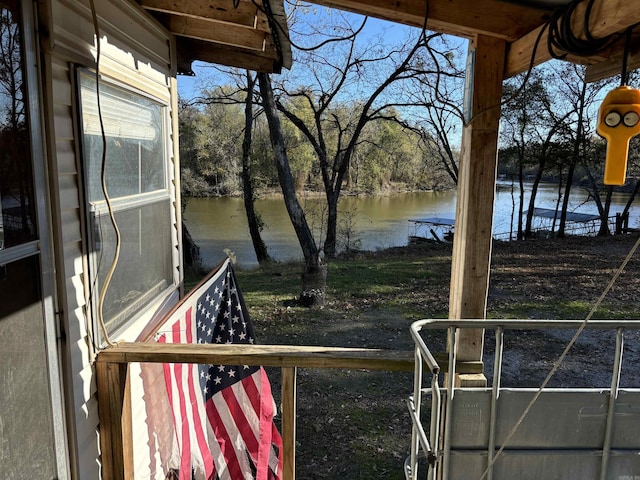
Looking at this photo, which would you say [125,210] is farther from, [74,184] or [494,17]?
[494,17]

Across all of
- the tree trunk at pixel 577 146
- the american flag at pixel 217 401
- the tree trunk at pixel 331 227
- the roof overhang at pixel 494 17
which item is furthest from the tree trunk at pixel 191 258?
the tree trunk at pixel 577 146

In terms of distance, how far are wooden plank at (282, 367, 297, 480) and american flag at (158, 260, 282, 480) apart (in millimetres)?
725

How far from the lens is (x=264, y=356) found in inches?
86.1

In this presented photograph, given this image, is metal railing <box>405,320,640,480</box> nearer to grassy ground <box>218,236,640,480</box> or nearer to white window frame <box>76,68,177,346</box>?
white window frame <box>76,68,177,346</box>

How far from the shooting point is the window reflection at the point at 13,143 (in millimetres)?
1484

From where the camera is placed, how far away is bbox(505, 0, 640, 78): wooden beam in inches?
56.9

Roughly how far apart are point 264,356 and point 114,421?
2.45 ft

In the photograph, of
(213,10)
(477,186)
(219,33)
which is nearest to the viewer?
(477,186)

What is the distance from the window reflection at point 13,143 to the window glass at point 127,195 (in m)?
0.39

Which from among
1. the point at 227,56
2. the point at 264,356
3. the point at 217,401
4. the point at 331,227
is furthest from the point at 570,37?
the point at 331,227

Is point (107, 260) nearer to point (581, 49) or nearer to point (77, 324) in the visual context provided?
point (77, 324)

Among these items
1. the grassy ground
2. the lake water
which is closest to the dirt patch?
the grassy ground

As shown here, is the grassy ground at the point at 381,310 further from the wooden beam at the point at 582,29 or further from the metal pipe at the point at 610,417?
the wooden beam at the point at 582,29

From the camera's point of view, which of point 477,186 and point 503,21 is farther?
point 477,186
